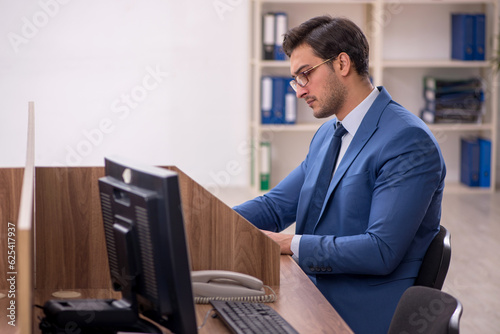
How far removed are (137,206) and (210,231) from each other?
0.54 m

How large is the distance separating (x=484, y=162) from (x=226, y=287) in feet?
14.8

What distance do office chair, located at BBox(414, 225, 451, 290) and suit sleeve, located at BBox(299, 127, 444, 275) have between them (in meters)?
0.07

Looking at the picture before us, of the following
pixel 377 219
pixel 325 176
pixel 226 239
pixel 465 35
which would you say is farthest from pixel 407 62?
pixel 226 239

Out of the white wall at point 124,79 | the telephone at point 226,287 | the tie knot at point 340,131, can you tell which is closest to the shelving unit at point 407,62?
the white wall at point 124,79

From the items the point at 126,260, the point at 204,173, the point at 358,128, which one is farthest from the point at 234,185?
the point at 126,260

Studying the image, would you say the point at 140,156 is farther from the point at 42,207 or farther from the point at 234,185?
the point at 42,207

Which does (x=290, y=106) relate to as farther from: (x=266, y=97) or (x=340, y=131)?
(x=340, y=131)

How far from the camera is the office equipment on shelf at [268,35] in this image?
5.37m

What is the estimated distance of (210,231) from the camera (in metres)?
1.80

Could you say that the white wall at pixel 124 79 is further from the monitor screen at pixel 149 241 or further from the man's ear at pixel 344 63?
the monitor screen at pixel 149 241

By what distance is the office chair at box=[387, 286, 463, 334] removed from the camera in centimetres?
140

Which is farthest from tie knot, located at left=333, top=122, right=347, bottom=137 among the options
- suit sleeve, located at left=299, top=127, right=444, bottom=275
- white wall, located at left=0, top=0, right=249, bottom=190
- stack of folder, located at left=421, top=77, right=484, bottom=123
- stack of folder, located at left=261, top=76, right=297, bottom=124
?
stack of folder, located at left=421, top=77, right=484, bottom=123

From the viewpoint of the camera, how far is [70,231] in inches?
71.4

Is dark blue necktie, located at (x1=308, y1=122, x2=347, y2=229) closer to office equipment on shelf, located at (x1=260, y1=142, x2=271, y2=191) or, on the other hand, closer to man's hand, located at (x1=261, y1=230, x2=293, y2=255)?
man's hand, located at (x1=261, y1=230, x2=293, y2=255)
